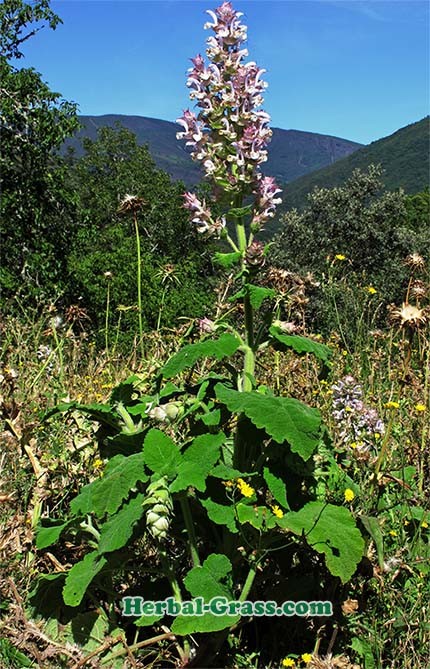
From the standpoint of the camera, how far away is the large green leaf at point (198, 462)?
1.69 meters

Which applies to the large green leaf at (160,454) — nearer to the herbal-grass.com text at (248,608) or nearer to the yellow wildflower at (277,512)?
the yellow wildflower at (277,512)

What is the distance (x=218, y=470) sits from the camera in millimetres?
1818

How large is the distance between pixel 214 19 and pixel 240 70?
10.5 inches

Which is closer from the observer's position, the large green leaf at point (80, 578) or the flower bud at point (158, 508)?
the flower bud at point (158, 508)

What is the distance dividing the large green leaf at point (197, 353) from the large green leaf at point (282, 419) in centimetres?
15

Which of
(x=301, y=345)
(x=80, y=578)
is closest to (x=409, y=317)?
(x=301, y=345)

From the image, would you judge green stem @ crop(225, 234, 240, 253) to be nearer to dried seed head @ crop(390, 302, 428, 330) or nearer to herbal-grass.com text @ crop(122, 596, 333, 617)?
dried seed head @ crop(390, 302, 428, 330)

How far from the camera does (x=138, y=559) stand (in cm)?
236

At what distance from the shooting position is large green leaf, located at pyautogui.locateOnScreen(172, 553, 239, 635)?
66.2 inches

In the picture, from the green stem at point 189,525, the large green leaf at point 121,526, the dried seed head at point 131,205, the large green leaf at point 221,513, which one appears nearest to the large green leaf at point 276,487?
the large green leaf at point 221,513

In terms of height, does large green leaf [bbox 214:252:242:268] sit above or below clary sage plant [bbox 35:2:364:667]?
above

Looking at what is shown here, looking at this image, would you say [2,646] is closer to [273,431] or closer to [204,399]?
[204,399]

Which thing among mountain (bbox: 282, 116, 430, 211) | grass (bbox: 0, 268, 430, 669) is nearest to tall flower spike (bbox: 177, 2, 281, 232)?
grass (bbox: 0, 268, 430, 669)

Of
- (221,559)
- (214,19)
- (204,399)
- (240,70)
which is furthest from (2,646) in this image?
(214,19)
